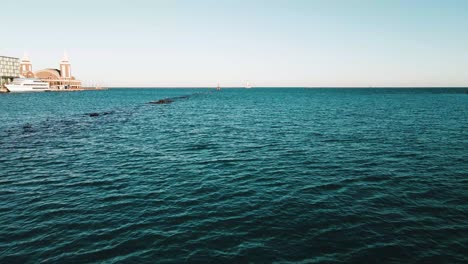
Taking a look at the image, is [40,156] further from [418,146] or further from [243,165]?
[418,146]

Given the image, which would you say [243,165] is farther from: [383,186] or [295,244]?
[295,244]

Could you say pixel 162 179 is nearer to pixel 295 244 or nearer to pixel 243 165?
A: pixel 243 165

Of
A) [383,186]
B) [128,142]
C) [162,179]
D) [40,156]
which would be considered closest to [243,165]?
[162,179]

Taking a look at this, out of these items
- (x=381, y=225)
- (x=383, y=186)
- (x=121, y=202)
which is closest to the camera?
(x=381, y=225)

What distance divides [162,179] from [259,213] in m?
9.84

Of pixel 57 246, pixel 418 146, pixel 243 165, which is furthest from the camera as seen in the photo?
pixel 418 146

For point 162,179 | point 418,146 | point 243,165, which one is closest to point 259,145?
point 243,165

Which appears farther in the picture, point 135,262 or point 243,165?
point 243,165

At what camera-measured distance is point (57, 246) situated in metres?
13.8

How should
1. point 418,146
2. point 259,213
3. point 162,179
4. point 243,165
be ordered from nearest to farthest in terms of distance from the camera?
point 259,213 → point 162,179 → point 243,165 → point 418,146

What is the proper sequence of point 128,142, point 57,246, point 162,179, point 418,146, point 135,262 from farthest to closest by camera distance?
1. point 128,142
2. point 418,146
3. point 162,179
4. point 57,246
5. point 135,262

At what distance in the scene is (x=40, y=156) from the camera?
30641 mm

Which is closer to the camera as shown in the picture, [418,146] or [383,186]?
[383,186]

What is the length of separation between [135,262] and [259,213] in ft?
25.5
